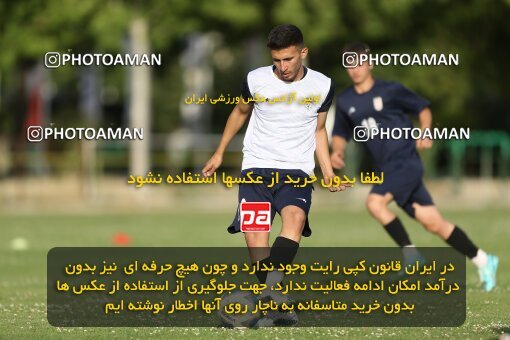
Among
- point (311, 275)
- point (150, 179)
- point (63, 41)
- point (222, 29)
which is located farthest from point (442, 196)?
point (150, 179)

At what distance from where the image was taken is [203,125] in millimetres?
43281

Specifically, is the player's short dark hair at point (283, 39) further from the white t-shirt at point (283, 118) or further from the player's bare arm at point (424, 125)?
the player's bare arm at point (424, 125)

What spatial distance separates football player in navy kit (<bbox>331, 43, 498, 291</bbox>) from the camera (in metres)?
12.2

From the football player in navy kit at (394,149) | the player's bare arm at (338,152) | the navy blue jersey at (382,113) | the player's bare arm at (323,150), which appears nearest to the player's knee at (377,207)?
the football player in navy kit at (394,149)

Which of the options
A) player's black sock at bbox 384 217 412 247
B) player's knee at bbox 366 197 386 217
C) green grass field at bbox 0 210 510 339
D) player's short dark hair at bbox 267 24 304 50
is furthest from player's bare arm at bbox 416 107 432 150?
player's short dark hair at bbox 267 24 304 50

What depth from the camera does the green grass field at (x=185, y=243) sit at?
8.66 m

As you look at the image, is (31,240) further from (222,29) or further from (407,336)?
(222,29)

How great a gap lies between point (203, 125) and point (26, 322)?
3407 cm

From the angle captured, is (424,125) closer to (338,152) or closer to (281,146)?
(338,152)

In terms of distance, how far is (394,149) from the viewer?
1255 centimetres

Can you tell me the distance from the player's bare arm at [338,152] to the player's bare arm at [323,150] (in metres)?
2.28

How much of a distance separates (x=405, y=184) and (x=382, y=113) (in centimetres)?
77

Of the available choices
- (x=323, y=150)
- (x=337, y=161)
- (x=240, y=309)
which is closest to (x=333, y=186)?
(x=323, y=150)

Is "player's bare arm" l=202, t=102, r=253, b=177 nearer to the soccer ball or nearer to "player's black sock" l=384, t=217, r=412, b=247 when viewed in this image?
the soccer ball
